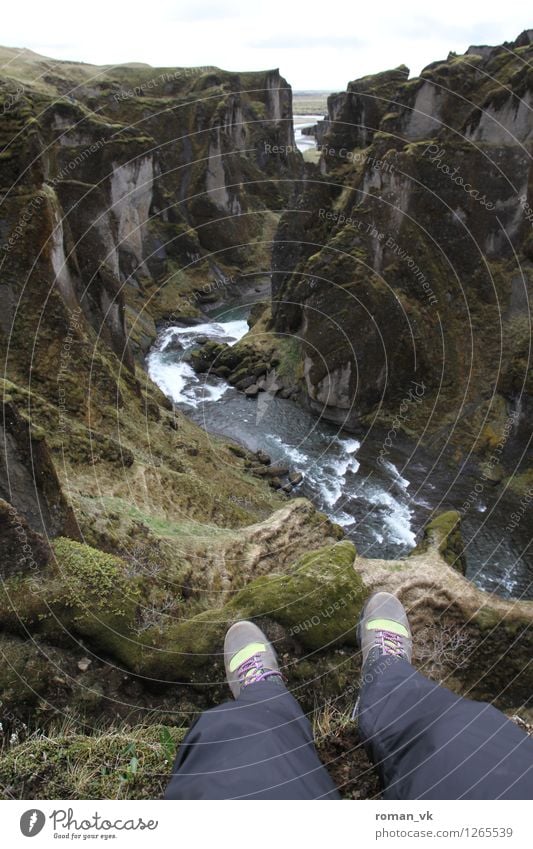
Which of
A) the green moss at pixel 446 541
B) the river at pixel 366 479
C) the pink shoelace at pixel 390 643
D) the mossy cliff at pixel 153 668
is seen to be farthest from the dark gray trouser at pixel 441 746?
the river at pixel 366 479

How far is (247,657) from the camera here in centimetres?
779

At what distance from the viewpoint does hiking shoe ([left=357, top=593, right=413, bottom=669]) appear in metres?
7.82

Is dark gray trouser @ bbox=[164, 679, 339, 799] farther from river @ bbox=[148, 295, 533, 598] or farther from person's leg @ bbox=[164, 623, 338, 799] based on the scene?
river @ bbox=[148, 295, 533, 598]

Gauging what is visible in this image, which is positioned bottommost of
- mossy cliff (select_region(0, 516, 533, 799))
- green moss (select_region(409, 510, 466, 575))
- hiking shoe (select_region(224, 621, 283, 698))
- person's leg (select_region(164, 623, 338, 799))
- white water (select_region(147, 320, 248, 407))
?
white water (select_region(147, 320, 248, 407))

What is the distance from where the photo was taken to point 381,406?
139 ft

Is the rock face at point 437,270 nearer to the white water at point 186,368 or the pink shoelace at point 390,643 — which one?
the white water at point 186,368

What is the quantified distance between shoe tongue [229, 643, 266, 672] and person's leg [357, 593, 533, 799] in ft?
6.50

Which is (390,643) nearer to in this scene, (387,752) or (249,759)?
(387,752)

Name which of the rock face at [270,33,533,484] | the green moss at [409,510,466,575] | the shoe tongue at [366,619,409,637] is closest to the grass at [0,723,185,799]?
the shoe tongue at [366,619,409,637]

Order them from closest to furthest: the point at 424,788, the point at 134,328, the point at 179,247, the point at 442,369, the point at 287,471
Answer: the point at 424,788 → the point at 287,471 → the point at 442,369 → the point at 134,328 → the point at 179,247

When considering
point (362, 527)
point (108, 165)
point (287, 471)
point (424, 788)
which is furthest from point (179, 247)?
point (424, 788)

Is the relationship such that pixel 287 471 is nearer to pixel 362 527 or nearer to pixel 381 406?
pixel 362 527

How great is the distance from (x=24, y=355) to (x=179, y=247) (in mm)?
50637

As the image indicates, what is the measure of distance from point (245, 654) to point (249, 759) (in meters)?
2.78
